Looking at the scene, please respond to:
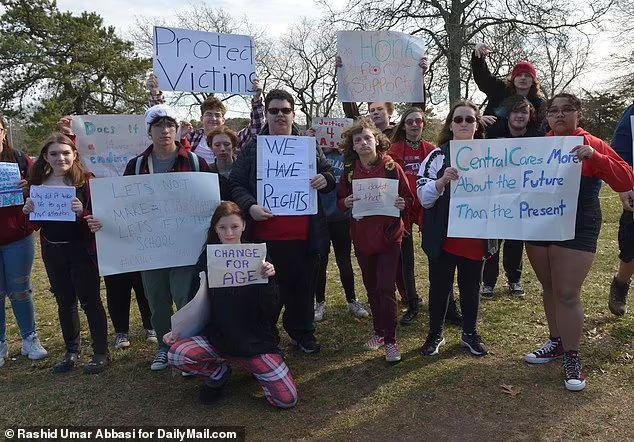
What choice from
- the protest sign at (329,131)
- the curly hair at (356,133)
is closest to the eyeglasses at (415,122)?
the curly hair at (356,133)

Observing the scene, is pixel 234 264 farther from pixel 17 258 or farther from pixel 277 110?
pixel 17 258

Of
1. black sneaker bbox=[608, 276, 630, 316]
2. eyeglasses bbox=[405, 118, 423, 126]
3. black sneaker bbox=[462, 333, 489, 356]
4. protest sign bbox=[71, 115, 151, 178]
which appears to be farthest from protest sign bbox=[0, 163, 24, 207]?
black sneaker bbox=[608, 276, 630, 316]

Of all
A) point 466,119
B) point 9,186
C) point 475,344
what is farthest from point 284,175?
point 9,186

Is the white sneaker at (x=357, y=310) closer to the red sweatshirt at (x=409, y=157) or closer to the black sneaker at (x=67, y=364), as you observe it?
the red sweatshirt at (x=409, y=157)

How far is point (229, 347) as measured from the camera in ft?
11.7

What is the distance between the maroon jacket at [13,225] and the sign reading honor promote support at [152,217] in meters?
0.92

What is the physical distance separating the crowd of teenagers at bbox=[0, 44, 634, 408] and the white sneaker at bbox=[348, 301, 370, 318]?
836 millimetres

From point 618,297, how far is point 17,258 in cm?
574

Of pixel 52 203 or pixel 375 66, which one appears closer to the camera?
pixel 52 203

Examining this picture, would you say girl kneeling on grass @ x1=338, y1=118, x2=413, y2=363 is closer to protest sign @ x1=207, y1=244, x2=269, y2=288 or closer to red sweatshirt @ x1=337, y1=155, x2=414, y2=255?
red sweatshirt @ x1=337, y1=155, x2=414, y2=255

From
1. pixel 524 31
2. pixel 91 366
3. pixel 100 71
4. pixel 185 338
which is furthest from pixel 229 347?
pixel 100 71

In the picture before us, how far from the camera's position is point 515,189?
372 centimetres

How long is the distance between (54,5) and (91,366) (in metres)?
Result: 26.9

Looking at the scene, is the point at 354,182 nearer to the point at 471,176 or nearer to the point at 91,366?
the point at 471,176
